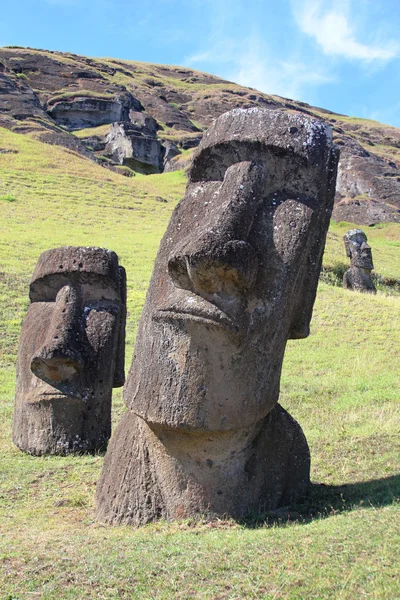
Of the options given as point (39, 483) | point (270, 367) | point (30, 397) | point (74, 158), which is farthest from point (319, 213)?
point (74, 158)

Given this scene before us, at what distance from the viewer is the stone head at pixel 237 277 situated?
4660 mm

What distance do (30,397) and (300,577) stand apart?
15.4 feet

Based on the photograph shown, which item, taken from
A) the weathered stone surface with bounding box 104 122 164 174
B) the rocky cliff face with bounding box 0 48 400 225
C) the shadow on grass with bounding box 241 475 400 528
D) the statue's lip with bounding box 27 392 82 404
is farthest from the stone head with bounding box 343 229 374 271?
the weathered stone surface with bounding box 104 122 164 174

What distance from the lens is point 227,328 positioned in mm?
4629

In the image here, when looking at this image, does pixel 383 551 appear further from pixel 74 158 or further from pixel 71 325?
pixel 74 158

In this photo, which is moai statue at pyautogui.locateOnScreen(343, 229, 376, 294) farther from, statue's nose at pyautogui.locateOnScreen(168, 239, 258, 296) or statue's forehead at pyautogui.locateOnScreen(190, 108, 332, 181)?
statue's nose at pyautogui.locateOnScreen(168, 239, 258, 296)

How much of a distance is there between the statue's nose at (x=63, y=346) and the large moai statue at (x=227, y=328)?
2011mm

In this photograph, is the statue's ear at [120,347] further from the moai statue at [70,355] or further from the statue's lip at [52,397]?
the statue's lip at [52,397]

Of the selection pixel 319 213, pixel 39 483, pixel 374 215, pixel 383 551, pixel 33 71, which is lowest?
pixel 39 483

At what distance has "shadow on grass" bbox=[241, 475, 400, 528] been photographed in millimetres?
4797

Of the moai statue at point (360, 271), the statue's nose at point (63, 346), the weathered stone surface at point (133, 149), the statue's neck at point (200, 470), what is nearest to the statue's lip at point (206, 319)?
the statue's neck at point (200, 470)

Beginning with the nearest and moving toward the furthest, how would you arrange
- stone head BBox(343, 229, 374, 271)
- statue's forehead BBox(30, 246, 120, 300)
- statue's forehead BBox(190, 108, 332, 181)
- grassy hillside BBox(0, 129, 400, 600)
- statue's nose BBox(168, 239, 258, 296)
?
grassy hillside BBox(0, 129, 400, 600), statue's nose BBox(168, 239, 258, 296), statue's forehead BBox(190, 108, 332, 181), statue's forehead BBox(30, 246, 120, 300), stone head BBox(343, 229, 374, 271)

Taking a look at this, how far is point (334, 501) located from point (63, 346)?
3.23 meters

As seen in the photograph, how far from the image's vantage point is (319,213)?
16.6 feet
